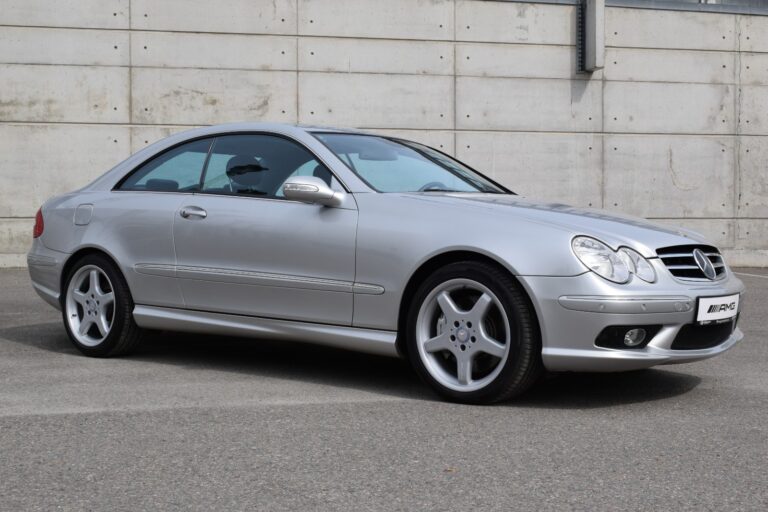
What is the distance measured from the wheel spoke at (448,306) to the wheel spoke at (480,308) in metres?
0.08

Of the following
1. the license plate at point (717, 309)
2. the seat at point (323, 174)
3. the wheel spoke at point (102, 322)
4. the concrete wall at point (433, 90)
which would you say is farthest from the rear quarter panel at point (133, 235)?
the concrete wall at point (433, 90)

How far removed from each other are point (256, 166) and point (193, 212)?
434mm

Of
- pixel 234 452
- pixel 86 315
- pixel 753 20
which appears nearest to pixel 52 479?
pixel 234 452

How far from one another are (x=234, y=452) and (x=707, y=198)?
41.3 feet

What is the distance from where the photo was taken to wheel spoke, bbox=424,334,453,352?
540 centimetres

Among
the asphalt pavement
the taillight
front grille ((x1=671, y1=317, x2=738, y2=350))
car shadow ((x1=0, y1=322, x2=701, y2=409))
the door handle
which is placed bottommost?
car shadow ((x1=0, y1=322, x2=701, y2=409))

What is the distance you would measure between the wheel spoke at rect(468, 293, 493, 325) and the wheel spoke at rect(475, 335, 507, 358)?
8 centimetres

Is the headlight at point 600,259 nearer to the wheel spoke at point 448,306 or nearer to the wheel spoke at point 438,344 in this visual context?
the wheel spoke at point 448,306

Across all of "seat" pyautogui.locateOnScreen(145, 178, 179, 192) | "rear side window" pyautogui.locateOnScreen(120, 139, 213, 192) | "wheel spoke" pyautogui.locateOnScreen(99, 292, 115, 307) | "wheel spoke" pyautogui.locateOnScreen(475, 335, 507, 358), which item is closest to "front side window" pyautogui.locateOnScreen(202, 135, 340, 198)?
"rear side window" pyautogui.locateOnScreen(120, 139, 213, 192)

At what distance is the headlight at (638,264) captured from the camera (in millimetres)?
5160

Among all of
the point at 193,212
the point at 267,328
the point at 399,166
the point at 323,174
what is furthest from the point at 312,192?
the point at 193,212

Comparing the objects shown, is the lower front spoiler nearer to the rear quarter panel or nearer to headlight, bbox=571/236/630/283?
headlight, bbox=571/236/630/283

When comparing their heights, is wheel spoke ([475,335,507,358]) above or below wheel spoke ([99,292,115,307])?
below

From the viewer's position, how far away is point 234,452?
4320 millimetres
